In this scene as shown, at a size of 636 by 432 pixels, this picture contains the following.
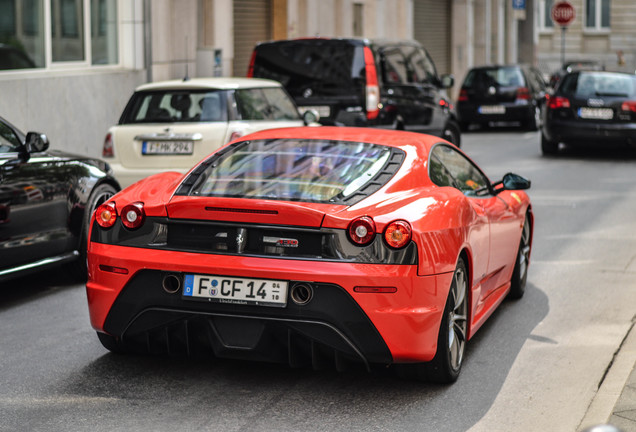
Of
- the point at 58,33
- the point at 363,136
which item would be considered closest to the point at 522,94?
the point at 58,33

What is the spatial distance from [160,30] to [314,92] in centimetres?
466

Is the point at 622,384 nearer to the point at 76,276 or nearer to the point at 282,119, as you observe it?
the point at 76,276

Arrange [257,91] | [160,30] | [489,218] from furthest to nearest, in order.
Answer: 1. [160,30]
2. [257,91]
3. [489,218]

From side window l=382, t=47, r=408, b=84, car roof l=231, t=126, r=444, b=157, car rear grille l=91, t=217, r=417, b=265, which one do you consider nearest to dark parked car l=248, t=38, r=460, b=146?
side window l=382, t=47, r=408, b=84

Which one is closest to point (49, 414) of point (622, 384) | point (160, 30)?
point (622, 384)

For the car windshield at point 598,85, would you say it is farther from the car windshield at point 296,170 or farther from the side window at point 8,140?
the car windshield at point 296,170

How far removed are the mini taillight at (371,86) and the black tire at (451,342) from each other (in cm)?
962

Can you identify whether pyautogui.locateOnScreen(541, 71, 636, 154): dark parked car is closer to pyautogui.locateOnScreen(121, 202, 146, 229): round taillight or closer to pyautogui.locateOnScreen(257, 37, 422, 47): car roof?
pyautogui.locateOnScreen(257, 37, 422, 47): car roof

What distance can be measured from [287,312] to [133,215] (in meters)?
0.96

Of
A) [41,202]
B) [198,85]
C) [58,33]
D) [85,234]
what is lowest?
[85,234]

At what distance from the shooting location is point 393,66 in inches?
669

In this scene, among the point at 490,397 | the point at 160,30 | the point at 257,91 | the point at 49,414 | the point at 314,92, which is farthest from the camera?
the point at 160,30

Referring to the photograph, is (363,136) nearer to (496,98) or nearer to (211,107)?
(211,107)

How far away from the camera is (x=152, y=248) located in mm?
5660
